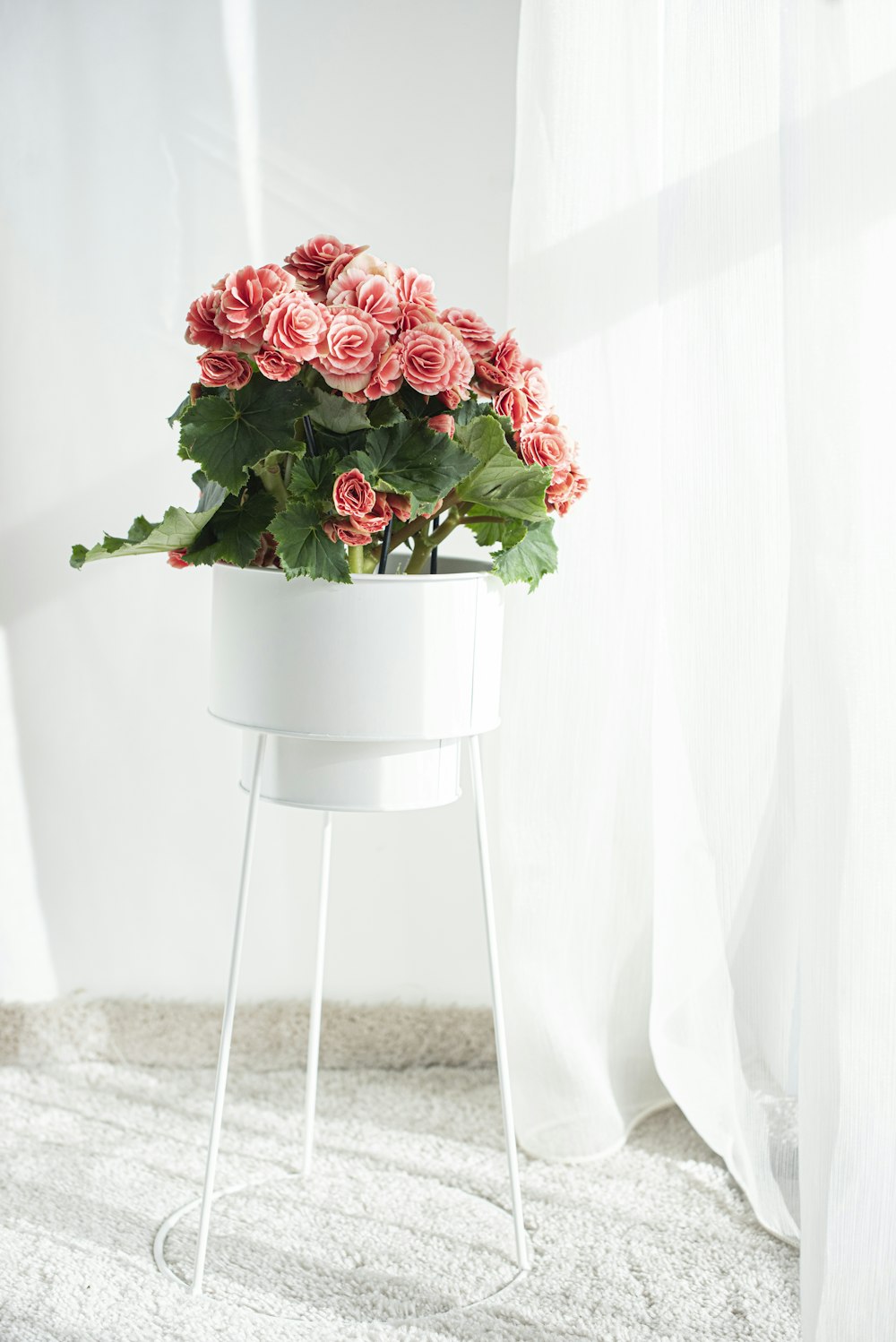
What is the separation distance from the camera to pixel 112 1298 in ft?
3.73

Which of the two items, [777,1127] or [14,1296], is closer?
[14,1296]

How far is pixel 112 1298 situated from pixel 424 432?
888mm

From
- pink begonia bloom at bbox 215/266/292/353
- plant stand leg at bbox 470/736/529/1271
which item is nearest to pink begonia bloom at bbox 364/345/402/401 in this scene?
pink begonia bloom at bbox 215/266/292/353

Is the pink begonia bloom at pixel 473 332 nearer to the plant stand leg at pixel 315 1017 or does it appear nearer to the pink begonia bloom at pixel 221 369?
the pink begonia bloom at pixel 221 369

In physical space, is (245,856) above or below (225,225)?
below

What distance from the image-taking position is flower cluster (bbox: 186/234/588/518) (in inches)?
38.1

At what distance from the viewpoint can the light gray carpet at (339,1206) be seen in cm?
112

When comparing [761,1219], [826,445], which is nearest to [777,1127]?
[761,1219]

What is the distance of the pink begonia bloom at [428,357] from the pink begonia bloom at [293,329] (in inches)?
3.1

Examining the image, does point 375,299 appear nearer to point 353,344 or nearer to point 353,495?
point 353,344

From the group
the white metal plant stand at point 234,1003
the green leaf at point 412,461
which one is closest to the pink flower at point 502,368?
the green leaf at point 412,461

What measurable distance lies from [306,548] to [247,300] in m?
0.22

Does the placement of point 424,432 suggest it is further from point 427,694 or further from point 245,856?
point 245,856

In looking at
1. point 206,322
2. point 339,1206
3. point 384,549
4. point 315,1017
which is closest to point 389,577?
point 384,549
